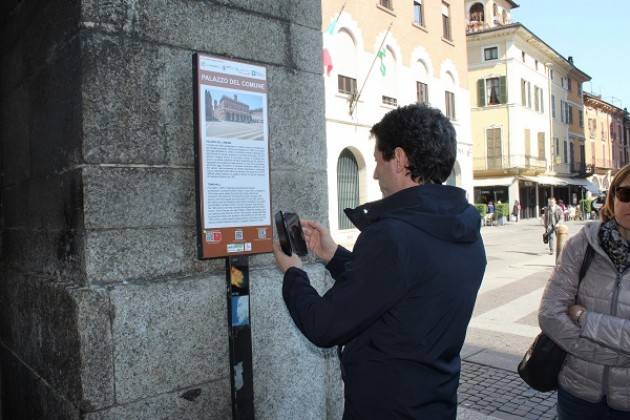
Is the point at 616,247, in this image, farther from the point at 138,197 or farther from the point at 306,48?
the point at 138,197

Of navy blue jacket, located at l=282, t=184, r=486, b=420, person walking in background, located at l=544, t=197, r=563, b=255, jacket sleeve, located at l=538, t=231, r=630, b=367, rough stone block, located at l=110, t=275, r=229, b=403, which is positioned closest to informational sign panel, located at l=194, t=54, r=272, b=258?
rough stone block, located at l=110, t=275, r=229, b=403

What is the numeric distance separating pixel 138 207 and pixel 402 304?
1.31 metres

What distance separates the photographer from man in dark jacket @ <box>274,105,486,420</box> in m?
1.64

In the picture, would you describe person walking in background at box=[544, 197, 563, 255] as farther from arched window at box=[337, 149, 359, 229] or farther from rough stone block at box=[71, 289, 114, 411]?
rough stone block at box=[71, 289, 114, 411]

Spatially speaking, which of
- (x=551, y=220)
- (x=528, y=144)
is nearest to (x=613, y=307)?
(x=551, y=220)

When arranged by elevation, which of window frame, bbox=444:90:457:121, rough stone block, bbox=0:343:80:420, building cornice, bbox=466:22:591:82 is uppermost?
building cornice, bbox=466:22:591:82

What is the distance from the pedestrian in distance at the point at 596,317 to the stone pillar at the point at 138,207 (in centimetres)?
125

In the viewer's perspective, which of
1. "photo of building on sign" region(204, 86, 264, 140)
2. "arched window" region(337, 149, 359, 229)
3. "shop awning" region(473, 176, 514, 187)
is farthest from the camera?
"shop awning" region(473, 176, 514, 187)

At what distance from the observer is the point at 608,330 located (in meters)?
2.34

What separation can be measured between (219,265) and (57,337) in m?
0.80

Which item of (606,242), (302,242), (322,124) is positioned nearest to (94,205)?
(302,242)

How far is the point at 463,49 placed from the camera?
29.0 meters

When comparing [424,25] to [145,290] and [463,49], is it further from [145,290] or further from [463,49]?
[145,290]

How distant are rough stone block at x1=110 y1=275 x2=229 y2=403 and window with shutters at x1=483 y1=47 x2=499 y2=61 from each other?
122 feet
